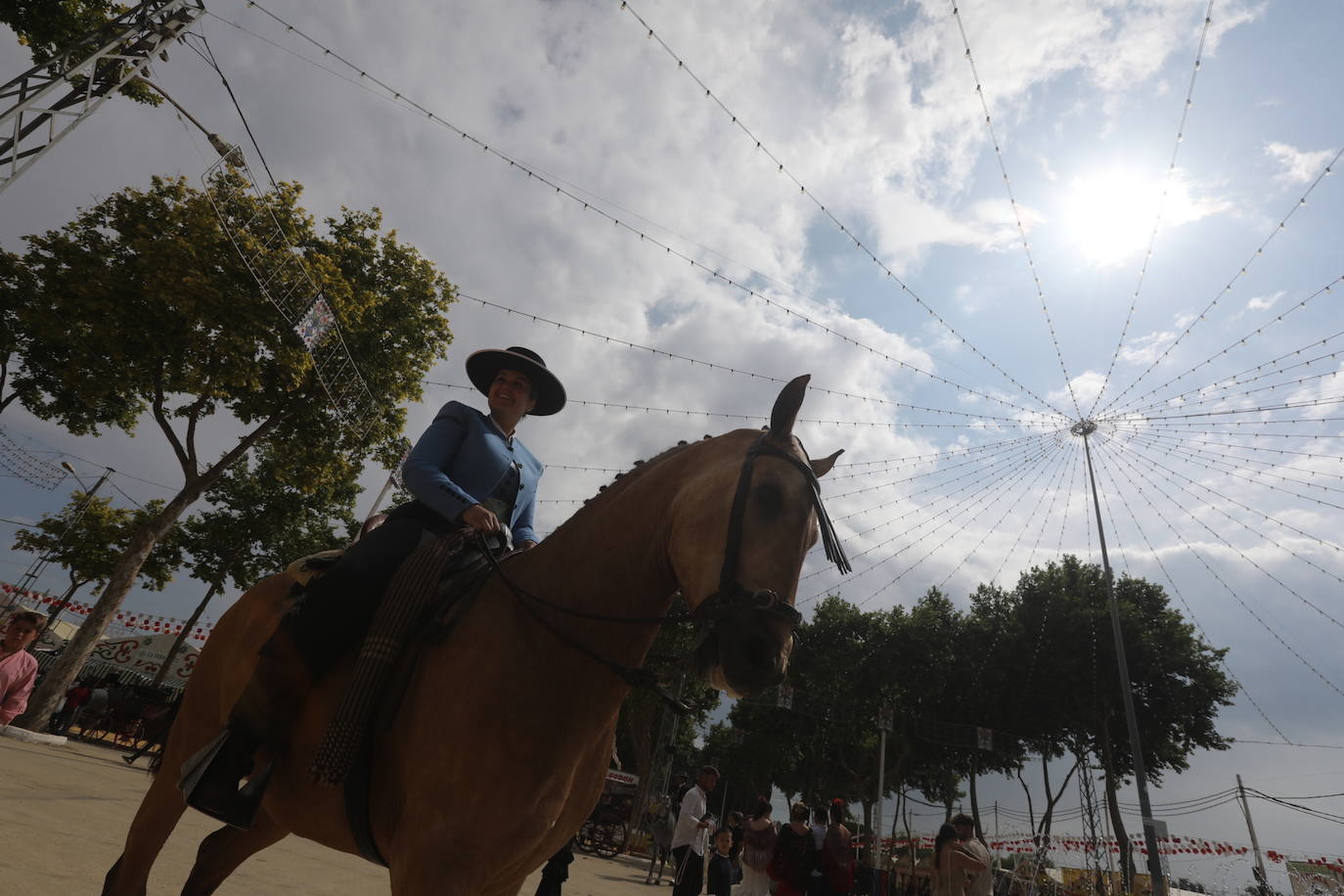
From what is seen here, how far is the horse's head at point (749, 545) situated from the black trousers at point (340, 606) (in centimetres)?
119

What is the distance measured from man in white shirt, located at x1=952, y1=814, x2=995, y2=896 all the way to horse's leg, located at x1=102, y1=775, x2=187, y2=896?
7459mm

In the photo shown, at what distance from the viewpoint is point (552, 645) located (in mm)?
2182

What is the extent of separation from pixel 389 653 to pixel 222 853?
1.82 m

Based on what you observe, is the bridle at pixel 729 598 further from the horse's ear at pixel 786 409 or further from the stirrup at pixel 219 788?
the stirrup at pixel 219 788

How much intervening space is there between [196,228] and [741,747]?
40298 mm

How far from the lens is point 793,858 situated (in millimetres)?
8641

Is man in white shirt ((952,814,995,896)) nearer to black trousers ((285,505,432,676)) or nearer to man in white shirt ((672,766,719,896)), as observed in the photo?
man in white shirt ((672,766,719,896))

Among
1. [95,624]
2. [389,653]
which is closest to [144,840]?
[389,653]

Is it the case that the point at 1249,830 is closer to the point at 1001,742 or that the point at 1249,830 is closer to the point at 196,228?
the point at 1001,742

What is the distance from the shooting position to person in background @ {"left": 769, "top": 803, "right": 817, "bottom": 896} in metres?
8.58

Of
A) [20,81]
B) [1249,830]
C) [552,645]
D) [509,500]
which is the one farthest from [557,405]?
[1249,830]

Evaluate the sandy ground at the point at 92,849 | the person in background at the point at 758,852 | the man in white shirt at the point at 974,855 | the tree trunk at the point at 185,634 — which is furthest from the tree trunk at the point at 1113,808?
the tree trunk at the point at 185,634

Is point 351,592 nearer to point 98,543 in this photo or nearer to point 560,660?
point 560,660

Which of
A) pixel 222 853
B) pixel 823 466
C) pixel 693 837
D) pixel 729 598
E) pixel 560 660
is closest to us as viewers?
pixel 729 598
